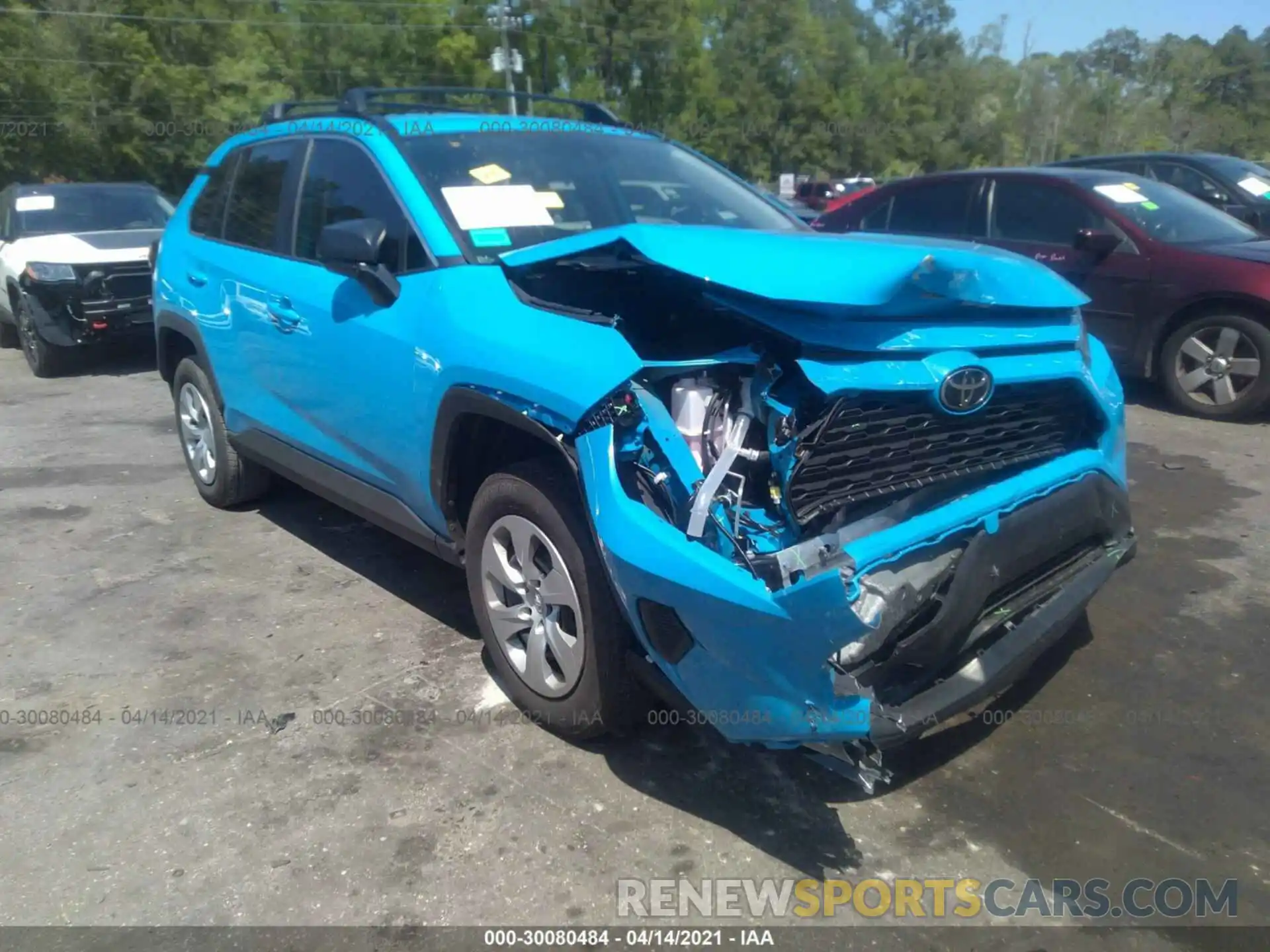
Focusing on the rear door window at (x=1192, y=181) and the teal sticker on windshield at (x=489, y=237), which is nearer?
the teal sticker on windshield at (x=489, y=237)

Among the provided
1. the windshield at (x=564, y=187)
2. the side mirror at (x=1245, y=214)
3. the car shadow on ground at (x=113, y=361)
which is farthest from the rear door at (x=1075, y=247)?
the car shadow on ground at (x=113, y=361)

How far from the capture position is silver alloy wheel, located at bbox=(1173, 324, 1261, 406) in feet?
22.0

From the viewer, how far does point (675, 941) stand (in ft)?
8.38

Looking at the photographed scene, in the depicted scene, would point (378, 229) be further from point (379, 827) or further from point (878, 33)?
point (878, 33)

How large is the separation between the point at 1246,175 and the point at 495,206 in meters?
8.99

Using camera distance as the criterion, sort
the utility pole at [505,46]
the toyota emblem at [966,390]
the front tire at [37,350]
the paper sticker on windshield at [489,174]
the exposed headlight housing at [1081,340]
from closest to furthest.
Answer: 1. the toyota emblem at [966,390]
2. the exposed headlight housing at [1081,340]
3. the paper sticker on windshield at [489,174]
4. the front tire at [37,350]
5. the utility pole at [505,46]

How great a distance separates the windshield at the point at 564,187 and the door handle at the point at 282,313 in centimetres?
83

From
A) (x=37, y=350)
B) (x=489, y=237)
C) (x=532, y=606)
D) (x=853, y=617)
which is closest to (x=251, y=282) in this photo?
(x=489, y=237)

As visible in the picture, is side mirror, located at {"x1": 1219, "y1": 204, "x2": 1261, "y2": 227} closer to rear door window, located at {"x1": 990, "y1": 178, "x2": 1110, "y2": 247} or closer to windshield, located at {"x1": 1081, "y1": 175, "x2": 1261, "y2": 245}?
windshield, located at {"x1": 1081, "y1": 175, "x2": 1261, "y2": 245}

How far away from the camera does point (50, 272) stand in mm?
9047

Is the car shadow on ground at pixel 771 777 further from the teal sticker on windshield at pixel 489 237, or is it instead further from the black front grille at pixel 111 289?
the black front grille at pixel 111 289

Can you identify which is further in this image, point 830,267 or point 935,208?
point 935,208

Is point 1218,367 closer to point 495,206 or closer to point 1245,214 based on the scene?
point 1245,214

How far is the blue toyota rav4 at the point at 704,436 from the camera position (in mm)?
2598
